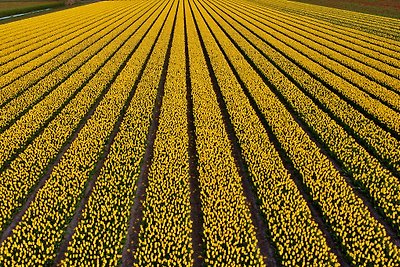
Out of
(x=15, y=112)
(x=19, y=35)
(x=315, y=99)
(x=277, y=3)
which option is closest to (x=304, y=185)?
(x=315, y=99)

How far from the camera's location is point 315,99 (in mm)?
21500

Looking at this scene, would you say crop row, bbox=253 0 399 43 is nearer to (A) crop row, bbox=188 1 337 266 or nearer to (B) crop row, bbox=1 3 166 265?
(A) crop row, bbox=188 1 337 266

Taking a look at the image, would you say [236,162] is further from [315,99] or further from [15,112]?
[15,112]

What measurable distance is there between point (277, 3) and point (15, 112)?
60.7m

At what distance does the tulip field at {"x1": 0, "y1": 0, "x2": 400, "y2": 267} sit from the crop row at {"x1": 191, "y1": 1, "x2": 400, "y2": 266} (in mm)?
62

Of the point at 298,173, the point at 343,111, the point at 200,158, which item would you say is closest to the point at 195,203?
the point at 200,158

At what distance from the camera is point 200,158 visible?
14.9m

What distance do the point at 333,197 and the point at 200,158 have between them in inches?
225

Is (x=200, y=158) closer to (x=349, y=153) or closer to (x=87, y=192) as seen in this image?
(x=87, y=192)

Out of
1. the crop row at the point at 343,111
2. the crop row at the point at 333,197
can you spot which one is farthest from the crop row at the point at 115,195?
the crop row at the point at 343,111

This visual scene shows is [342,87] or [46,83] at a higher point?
[46,83]

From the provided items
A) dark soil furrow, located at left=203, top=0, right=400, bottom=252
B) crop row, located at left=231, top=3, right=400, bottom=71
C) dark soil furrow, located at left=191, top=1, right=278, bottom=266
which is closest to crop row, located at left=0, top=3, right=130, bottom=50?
dark soil furrow, located at left=191, top=1, right=278, bottom=266

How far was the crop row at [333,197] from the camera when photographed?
10297 mm

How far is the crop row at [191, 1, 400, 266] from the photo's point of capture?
1030 cm
